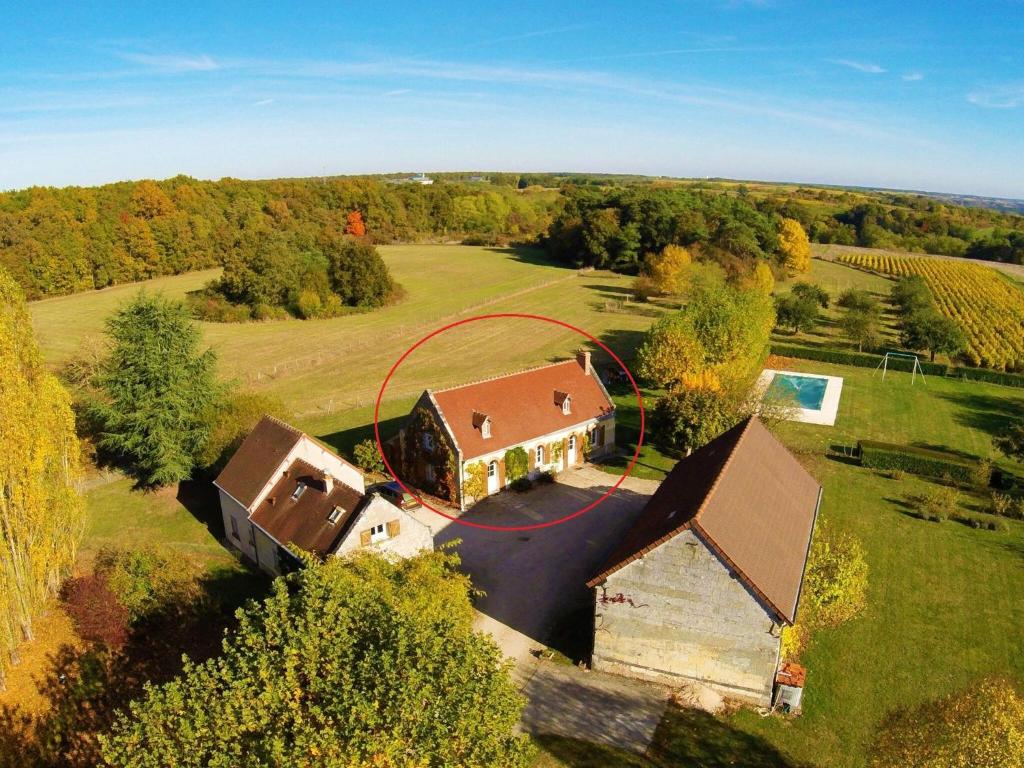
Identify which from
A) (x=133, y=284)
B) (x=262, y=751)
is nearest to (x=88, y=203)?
(x=133, y=284)

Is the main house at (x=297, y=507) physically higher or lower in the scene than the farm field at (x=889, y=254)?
lower

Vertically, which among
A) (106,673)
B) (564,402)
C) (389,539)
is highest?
(564,402)

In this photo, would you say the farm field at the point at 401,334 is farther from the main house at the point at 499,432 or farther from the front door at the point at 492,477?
the front door at the point at 492,477

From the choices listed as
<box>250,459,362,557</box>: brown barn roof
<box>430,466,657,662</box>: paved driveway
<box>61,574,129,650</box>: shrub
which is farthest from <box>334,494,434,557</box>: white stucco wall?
<box>61,574,129,650</box>: shrub

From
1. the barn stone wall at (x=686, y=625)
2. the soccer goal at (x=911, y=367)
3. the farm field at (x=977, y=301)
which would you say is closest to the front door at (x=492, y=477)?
the barn stone wall at (x=686, y=625)

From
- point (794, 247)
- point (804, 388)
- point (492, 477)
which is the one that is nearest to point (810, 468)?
point (804, 388)

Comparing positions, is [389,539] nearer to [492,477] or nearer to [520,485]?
[492,477]

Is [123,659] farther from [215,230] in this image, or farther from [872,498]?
[215,230]
